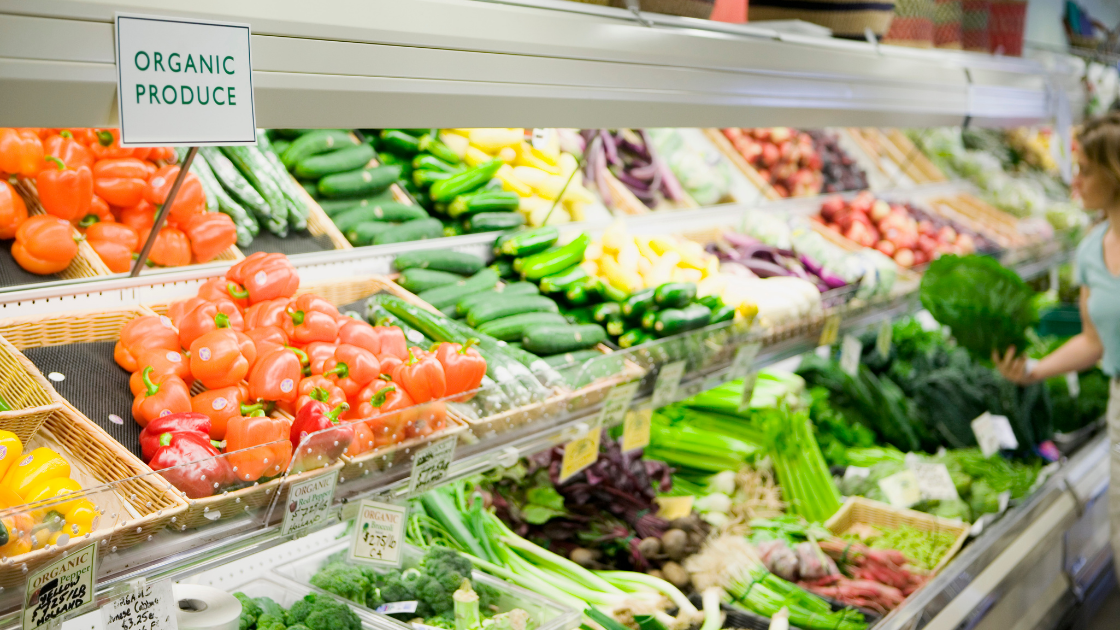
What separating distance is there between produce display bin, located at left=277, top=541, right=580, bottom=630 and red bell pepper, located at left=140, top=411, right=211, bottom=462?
2.21 feet

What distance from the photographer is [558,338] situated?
2561 millimetres

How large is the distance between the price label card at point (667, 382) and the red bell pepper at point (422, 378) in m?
0.71

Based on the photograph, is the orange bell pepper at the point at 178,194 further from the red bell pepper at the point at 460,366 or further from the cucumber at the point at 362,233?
the red bell pepper at the point at 460,366

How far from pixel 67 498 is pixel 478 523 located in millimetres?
1455

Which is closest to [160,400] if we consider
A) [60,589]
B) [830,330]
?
[60,589]

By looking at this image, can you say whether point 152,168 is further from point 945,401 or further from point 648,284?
point 945,401

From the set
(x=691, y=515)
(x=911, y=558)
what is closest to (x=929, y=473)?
(x=911, y=558)

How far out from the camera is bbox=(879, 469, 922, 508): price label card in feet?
11.2

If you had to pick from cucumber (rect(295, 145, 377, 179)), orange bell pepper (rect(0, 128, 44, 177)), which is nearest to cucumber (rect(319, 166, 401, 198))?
cucumber (rect(295, 145, 377, 179))

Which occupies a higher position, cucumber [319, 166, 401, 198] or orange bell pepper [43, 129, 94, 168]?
orange bell pepper [43, 129, 94, 168]

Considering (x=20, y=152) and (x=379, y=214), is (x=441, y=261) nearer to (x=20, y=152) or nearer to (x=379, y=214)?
(x=379, y=214)

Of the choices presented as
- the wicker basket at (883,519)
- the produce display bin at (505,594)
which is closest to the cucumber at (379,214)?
the produce display bin at (505,594)

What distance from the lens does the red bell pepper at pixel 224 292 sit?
2123 mm

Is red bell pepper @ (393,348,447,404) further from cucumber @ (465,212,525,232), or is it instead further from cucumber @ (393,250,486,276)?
cucumber @ (465,212,525,232)
